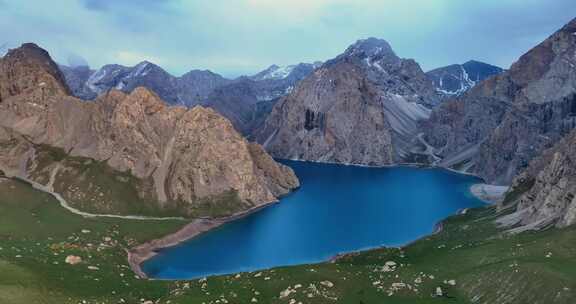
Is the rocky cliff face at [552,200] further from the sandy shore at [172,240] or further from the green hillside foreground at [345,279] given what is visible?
the sandy shore at [172,240]

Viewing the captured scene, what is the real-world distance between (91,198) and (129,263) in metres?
52.6

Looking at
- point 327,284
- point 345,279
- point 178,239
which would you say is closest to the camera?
point 327,284

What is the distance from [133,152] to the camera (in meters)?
180

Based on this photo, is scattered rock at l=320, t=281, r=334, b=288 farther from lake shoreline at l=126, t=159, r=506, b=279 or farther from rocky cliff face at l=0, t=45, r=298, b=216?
rocky cliff face at l=0, t=45, r=298, b=216

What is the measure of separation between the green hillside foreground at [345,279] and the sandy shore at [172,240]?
45.4ft

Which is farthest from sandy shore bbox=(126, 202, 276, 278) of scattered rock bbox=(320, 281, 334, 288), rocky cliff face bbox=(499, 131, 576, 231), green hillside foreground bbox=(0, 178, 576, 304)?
rocky cliff face bbox=(499, 131, 576, 231)

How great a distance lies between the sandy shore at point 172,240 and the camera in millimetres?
116625

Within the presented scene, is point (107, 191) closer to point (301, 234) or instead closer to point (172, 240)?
point (172, 240)

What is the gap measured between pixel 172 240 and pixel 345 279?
77955 mm

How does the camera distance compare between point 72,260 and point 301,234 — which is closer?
point 72,260

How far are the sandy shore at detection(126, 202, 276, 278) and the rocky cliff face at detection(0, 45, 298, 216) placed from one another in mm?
7581

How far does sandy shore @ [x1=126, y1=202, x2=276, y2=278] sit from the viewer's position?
4592 inches

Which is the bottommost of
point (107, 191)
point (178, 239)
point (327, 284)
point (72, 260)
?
point (178, 239)

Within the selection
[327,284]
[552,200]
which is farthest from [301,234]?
[327,284]
